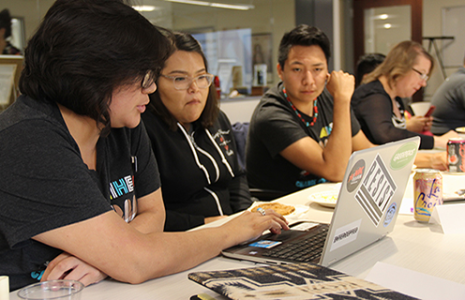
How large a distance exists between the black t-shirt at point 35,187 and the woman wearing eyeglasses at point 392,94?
2.34m

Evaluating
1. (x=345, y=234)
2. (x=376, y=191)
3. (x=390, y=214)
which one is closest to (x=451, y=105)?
(x=390, y=214)

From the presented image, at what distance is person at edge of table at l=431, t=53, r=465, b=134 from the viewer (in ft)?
13.1

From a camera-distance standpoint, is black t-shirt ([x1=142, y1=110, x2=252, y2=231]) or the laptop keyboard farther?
black t-shirt ([x1=142, y1=110, x2=252, y2=231])

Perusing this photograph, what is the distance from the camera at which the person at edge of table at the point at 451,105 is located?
13.1 feet

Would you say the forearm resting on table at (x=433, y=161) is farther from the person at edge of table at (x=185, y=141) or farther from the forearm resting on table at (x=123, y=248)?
the forearm resting on table at (x=123, y=248)

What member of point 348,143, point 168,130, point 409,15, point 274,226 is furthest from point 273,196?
point 409,15

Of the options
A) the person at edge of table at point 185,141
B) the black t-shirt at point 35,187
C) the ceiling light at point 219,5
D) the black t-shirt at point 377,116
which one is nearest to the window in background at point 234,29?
the ceiling light at point 219,5

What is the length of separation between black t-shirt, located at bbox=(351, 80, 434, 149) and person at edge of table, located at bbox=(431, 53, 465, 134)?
4.24ft

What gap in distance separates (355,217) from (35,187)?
708 millimetres

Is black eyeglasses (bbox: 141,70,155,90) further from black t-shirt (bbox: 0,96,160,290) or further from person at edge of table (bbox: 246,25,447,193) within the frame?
person at edge of table (bbox: 246,25,447,193)

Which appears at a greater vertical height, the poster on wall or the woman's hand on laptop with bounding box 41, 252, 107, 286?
the poster on wall

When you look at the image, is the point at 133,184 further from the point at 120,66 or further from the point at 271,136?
the point at 271,136

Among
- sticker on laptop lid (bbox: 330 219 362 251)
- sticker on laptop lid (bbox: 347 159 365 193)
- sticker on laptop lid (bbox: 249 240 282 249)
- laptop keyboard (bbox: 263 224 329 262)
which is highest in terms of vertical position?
sticker on laptop lid (bbox: 347 159 365 193)

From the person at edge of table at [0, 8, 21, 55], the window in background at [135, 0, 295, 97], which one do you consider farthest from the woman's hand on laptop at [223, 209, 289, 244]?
the window in background at [135, 0, 295, 97]
